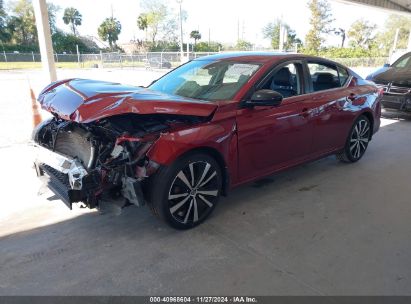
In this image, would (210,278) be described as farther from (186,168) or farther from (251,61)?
(251,61)

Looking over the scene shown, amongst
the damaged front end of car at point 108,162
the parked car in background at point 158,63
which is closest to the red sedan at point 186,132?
the damaged front end of car at point 108,162

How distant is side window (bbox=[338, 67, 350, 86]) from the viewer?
16.6ft

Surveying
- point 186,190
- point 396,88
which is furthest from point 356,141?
point 396,88

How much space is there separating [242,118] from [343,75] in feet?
7.90

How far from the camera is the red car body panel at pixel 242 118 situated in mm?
2951

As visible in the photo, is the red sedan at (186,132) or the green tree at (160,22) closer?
the red sedan at (186,132)

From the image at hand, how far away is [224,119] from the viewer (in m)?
3.43

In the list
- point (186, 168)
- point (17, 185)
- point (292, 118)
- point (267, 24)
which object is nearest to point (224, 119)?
point (186, 168)

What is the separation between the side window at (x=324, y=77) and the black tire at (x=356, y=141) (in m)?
0.75

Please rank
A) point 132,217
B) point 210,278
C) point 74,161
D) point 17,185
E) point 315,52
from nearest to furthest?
point 210,278 → point 74,161 → point 132,217 → point 17,185 → point 315,52

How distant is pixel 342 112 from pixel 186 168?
8.96 feet

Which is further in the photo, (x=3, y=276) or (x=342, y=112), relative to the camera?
(x=342, y=112)

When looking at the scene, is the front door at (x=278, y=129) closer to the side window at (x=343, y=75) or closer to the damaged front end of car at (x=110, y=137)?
the damaged front end of car at (x=110, y=137)

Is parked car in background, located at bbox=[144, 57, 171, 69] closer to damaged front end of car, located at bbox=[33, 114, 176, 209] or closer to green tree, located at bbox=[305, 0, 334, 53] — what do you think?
green tree, located at bbox=[305, 0, 334, 53]
